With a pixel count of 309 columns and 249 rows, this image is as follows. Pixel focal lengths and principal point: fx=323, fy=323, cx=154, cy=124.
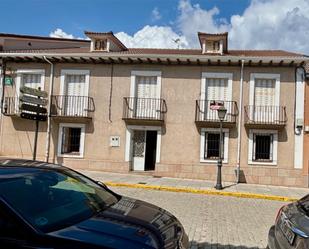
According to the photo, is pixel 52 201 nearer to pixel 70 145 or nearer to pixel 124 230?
pixel 124 230

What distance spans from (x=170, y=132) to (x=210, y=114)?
2.23m

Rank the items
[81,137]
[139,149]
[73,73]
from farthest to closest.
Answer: [73,73], [139,149], [81,137]


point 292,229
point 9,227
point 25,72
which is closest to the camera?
point 9,227

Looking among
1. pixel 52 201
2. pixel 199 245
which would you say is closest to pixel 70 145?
pixel 199 245

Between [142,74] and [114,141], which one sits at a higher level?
[142,74]

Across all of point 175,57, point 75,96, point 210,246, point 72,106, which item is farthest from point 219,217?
point 75,96

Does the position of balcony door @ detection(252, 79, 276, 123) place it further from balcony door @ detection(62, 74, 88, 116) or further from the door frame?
balcony door @ detection(62, 74, 88, 116)

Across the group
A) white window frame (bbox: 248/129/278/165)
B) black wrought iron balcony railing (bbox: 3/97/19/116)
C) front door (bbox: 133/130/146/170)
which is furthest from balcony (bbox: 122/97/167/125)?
black wrought iron balcony railing (bbox: 3/97/19/116)

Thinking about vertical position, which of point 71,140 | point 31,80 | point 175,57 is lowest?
point 71,140

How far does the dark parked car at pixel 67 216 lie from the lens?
108 inches

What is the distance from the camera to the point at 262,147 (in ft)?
53.2

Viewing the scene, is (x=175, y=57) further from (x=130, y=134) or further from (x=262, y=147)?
(x=262, y=147)

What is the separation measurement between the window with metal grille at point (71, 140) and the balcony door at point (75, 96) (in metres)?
1.01

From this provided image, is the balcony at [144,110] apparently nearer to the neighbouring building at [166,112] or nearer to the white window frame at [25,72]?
the neighbouring building at [166,112]
